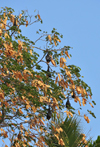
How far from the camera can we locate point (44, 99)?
9.27 m

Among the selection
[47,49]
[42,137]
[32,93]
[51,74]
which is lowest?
[42,137]

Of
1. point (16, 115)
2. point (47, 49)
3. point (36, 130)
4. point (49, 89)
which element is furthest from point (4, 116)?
point (47, 49)

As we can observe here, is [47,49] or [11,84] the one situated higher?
[47,49]

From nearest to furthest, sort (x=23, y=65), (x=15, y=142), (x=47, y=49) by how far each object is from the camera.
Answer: (x=23, y=65) < (x=15, y=142) < (x=47, y=49)

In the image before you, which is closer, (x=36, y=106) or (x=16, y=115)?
(x=36, y=106)

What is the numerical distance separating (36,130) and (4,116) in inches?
40.7

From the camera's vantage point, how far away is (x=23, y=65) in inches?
355

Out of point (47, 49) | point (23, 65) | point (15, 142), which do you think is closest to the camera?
point (23, 65)

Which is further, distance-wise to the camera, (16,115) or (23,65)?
(16,115)

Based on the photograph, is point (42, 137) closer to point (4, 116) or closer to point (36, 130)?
point (36, 130)

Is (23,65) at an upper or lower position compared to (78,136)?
upper

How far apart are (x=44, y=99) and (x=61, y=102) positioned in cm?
111

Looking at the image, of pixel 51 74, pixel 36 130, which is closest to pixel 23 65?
pixel 51 74

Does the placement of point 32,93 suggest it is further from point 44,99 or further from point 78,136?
point 78,136
